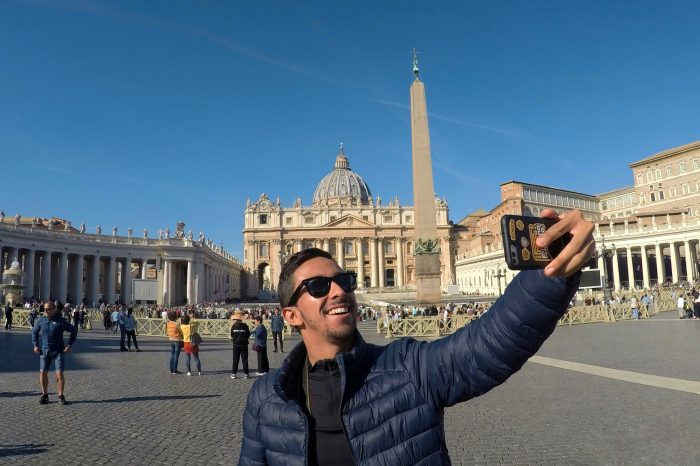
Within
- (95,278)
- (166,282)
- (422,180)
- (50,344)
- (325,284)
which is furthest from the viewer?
(166,282)

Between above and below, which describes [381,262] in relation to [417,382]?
above

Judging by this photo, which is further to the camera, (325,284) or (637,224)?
(637,224)

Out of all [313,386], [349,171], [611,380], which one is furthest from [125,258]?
[349,171]

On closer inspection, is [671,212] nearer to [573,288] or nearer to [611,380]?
[611,380]

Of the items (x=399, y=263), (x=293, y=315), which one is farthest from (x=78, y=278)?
(x=293, y=315)

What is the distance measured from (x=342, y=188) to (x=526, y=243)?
106 m

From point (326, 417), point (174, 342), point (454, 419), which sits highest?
point (326, 417)

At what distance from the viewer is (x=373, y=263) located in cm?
8406

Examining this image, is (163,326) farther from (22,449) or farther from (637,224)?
(637,224)

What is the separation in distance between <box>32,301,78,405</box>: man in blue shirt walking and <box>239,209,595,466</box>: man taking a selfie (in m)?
6.60

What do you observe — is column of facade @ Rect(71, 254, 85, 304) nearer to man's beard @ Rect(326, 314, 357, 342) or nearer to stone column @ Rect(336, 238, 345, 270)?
stone column @ Rect(336, 238, 345, 270)

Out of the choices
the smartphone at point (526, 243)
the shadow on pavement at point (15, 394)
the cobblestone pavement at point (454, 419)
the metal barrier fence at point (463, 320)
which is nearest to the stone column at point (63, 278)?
the metal barrier fence at point (463, 320)

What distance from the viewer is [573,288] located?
1408mm

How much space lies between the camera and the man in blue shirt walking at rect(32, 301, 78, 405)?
7148 millimetres
